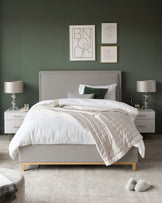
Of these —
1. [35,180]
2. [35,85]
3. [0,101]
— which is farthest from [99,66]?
[35,180]

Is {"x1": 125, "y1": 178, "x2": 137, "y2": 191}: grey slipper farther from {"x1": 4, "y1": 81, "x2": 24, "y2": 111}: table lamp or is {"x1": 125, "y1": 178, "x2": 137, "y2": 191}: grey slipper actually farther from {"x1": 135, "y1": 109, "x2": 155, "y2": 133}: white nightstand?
{"x1": 4, "y1": 81, "x2": 24, "y2": 111}: table lamp

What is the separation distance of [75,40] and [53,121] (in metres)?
2.54

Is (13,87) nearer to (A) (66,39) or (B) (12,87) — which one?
(B) (12,87)

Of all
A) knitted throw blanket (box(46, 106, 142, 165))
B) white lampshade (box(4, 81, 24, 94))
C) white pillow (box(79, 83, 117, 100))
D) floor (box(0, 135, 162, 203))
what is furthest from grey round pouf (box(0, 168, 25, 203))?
white pillow (box(79, 83, 117, 100))

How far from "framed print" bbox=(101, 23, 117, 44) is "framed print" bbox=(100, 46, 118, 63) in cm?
12

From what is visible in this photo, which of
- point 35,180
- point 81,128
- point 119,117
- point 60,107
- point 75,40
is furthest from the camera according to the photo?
point 75,40

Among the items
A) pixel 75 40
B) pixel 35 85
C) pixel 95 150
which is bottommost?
pixel 95 150

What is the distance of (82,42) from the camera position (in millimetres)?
6312

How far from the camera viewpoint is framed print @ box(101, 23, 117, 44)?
6.25 metres

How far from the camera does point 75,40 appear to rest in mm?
6305

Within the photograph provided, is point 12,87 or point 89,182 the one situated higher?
point 12,87

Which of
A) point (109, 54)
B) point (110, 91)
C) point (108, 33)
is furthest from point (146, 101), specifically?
point (108, 33)

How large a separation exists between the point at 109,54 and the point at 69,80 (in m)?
0.93

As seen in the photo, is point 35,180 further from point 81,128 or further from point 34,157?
point 81,128
